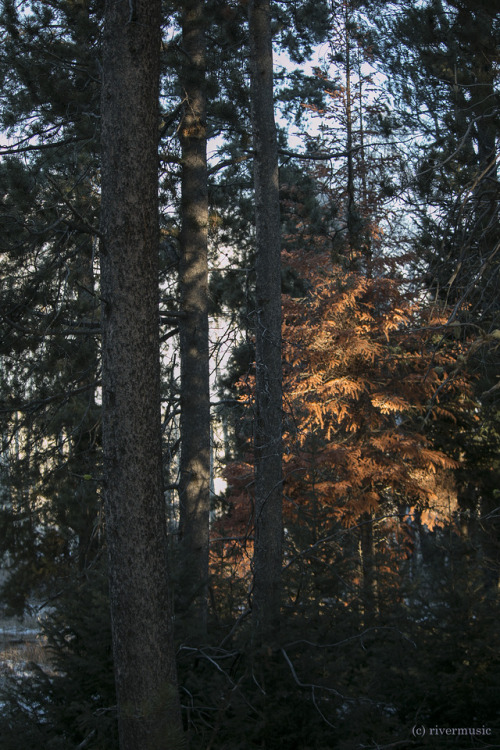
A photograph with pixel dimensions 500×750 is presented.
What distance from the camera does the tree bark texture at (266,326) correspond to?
253 inches

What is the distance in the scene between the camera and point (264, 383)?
6656mm

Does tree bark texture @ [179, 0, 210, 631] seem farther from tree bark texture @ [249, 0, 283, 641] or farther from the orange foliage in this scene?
the orange foliage

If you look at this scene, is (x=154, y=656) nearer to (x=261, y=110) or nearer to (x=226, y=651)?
(x=226, y=651)

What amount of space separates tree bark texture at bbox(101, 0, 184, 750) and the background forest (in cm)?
5

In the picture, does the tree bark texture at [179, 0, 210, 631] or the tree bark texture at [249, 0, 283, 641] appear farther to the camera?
the tree bark texture at [179, 0, 210, 631]

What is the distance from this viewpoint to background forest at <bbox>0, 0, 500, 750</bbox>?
14.7 feet

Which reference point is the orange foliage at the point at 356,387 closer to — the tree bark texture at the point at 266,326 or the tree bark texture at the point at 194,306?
the tree bark texture at the point at 194,306

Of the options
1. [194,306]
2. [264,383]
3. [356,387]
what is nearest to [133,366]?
[264,383]

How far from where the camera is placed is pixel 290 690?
14.9ft

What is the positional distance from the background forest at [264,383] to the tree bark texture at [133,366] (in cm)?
5

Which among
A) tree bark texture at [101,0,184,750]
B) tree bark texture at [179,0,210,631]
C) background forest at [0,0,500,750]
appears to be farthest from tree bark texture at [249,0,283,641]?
tree bark texture at [101,0,184,750]

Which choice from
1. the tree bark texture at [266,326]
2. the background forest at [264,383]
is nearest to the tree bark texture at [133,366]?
the background forest at [264,383]

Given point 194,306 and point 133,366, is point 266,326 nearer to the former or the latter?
point 194,306

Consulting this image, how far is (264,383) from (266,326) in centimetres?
58
